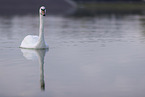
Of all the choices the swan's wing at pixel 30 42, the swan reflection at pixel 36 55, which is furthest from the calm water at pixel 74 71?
the swan's wing at pixel 30 42

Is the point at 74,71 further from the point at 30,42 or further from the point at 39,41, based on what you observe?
the point at 30,42

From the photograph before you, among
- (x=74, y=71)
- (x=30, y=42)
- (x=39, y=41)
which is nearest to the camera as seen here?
(x=74, y=71)

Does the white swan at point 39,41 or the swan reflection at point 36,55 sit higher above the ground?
the white swan at point 39,41

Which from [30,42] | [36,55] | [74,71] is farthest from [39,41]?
[74,71]

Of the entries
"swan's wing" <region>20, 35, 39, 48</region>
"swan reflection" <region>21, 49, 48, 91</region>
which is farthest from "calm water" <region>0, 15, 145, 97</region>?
"swan's wing" <region>20, 35, 39, 48</region>

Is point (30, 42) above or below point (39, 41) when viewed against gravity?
below

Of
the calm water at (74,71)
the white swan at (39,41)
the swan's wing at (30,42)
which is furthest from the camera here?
the swan's wing at (30,42)

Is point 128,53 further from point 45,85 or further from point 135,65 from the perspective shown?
point 45,85

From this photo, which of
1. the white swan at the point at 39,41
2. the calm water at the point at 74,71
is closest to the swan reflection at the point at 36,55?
the calm water at the point at 74,71

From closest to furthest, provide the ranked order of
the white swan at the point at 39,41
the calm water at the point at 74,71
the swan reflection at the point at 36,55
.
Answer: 1. the calm water at the point at 74,71
2. the swan reflection at the point at 36,55
3. the white swan at the point at 39,41

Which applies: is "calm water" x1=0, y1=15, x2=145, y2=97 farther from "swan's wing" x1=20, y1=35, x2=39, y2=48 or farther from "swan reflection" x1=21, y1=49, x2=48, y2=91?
"swan's wing" x1=20, y1=35, x2=39, y2=48

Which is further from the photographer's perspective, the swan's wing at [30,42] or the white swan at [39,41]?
the swan's wing at [30,42]

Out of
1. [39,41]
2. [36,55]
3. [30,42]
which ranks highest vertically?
[39,41]

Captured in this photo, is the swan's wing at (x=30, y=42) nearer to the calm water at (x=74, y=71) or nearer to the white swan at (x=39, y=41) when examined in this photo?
the white swan at (x=39, y=41)
